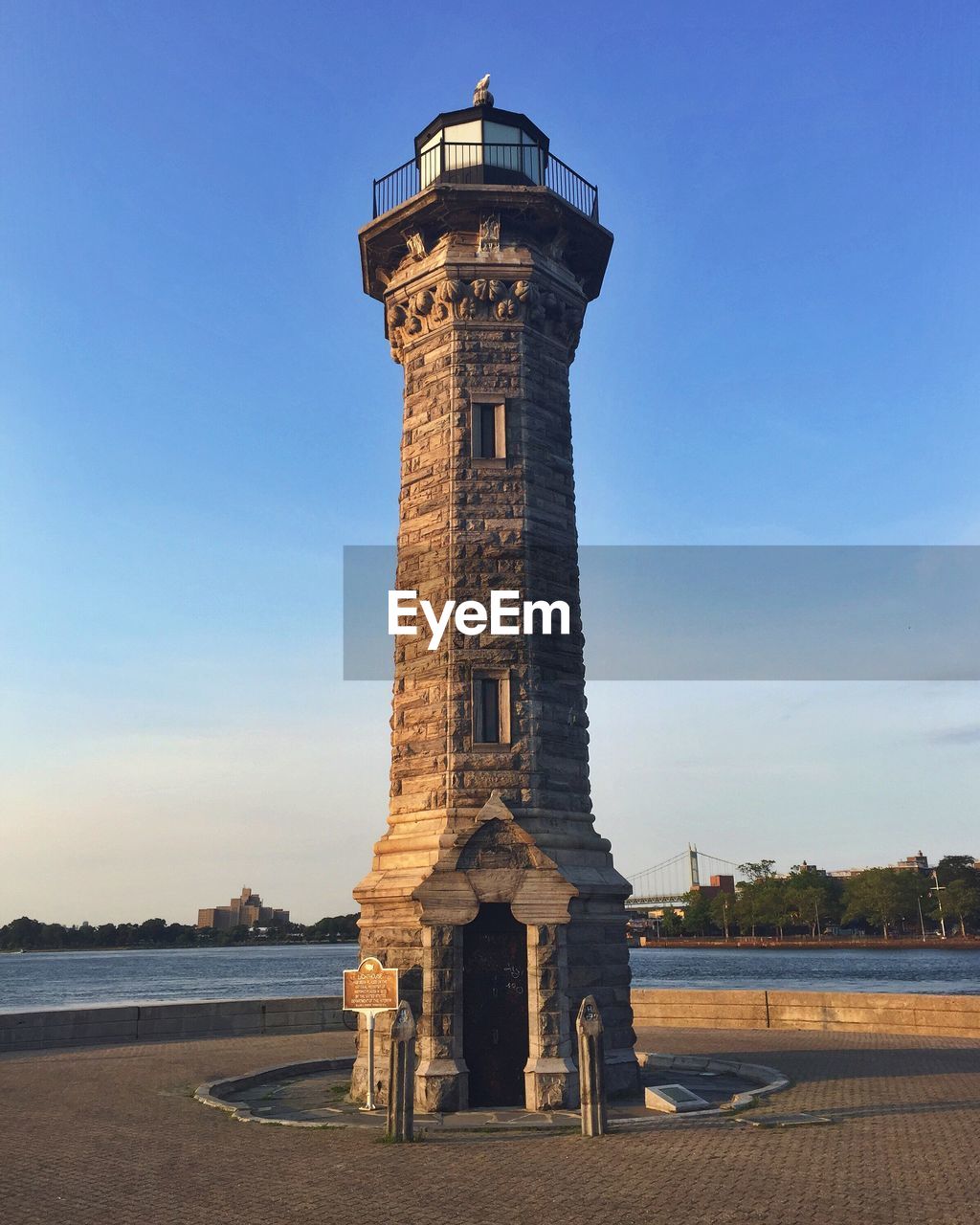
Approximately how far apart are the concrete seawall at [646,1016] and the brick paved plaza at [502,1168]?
19.6 feet

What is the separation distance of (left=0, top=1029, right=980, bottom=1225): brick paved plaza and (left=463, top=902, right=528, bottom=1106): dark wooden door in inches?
81.7

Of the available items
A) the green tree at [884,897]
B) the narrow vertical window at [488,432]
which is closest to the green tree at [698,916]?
the green tree at [884,897]

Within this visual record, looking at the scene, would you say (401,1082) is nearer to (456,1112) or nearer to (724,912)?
(456,1112)

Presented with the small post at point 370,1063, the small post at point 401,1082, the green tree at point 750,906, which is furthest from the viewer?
the green tree at point 750,906

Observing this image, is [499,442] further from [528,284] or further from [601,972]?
[601,972]

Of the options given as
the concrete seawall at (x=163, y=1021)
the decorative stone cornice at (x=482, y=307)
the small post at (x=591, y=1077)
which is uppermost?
the decorative stone cornice at (x=482, y=307)

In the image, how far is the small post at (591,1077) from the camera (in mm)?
11883

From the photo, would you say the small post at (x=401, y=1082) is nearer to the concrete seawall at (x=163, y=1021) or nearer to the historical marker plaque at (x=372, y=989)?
the historical marker plaque at (x=372, y=989)

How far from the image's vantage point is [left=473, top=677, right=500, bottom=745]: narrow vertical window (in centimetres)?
1552

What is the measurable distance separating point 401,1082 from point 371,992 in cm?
241

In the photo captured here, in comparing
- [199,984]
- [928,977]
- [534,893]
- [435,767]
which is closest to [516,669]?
→ [435,767]

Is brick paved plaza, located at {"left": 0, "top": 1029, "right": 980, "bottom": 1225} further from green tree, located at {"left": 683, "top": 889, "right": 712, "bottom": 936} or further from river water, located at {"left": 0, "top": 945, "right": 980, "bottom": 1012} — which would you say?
green tree, located at {"left": 683, "top": 889, "right": 712, "bottom": 936}

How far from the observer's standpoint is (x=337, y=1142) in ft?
38.1

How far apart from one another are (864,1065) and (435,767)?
342 inches
